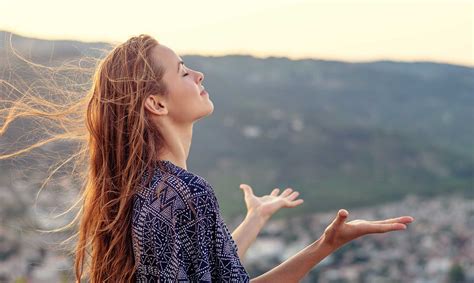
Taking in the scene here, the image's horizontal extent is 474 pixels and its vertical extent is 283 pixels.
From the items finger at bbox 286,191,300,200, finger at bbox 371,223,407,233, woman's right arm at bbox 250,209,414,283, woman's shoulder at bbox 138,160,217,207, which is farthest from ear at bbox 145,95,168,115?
finger at bbox 286,191,300,200

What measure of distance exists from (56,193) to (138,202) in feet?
3.02

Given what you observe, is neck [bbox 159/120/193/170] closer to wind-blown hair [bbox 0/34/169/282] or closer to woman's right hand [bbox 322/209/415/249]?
wind-blown hair [bbox 0/34/169/282]

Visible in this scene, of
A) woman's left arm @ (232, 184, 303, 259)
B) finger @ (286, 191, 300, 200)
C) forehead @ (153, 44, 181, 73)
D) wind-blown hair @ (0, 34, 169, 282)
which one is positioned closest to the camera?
wind-blown hair @ (0, 34, 169, 282)

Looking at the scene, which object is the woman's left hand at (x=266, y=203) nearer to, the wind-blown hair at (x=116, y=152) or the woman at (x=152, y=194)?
the woman at (x=152, y=194)

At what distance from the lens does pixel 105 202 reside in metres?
2.24

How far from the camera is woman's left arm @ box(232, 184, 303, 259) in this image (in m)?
2.68

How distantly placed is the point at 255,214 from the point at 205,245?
26.4 inches

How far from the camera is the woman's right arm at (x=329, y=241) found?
6.97 feet

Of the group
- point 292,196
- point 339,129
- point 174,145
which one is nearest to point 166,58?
point 174,145

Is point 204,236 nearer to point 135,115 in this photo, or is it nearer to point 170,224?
point 170,224

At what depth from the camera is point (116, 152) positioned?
2.23 m

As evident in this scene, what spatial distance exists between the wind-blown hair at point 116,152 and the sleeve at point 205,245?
0.16m

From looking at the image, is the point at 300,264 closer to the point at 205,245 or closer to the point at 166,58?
the point at 205,245

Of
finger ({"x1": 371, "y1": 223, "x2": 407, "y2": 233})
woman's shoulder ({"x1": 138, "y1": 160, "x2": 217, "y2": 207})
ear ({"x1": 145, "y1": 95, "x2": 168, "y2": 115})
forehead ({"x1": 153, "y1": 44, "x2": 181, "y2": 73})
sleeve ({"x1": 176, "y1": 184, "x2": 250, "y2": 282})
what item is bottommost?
sleeve ({"x1": 176, "y1": 184, "x2": 250, "y2": 282})
